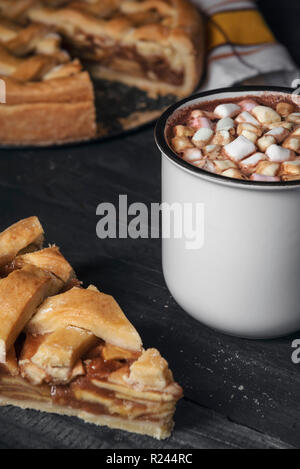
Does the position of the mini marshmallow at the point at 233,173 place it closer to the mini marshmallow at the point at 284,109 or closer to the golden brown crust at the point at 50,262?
the mini marshmallow at the point at 284,109

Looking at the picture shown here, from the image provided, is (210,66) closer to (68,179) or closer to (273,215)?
(68,179)

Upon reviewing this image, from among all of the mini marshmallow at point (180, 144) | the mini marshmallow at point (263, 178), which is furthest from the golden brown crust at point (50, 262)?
the mini marshmallow at point (263, 178)

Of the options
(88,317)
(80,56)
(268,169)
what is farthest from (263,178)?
(80,56)

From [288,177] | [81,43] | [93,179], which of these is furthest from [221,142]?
[81,43]

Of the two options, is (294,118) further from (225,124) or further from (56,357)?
(56,357)

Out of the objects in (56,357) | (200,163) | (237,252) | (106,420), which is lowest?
(106,420)

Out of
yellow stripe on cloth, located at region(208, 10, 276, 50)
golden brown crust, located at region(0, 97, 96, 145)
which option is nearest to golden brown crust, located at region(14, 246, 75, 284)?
golden brown crust, located at region(0, 97, 96, 145)

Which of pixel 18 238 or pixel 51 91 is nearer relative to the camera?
pixel 18 238
